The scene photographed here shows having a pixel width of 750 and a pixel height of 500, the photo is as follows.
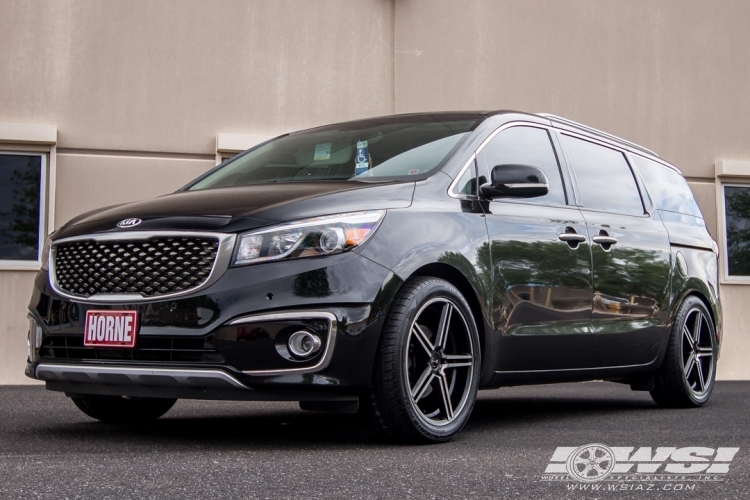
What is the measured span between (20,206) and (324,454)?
819cm

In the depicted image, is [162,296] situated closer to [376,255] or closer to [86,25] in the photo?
[376,255]

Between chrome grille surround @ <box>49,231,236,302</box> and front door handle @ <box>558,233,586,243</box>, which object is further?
front door handle @ <box>558,233,586,243</box>

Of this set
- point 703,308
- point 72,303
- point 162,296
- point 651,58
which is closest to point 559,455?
point 162,296

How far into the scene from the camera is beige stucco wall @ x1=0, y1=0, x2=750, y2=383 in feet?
38.9

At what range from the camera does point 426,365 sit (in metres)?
4.86

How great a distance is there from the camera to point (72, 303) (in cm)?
479

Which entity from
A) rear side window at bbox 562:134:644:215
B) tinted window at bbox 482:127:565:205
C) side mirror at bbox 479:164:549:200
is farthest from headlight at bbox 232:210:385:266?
rear side window at bbox 562:134:644:215

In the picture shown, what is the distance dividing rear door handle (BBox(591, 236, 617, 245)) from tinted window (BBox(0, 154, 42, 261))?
278 inches

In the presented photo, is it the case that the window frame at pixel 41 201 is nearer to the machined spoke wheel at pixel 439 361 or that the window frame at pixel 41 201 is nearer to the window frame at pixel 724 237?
the machined spoke wheel at pixel 439 361

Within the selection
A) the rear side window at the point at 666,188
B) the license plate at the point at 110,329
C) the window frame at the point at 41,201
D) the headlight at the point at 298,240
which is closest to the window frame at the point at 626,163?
the rear side window at the point at 666,188

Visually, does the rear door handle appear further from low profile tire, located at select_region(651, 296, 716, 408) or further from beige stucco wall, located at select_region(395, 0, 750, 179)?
beige stucco wall, located at select_region(395, 0, 750, 179)

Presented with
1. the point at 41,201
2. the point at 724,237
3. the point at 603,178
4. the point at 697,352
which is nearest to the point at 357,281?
the point at 603,178

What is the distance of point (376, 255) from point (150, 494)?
1.55 metres

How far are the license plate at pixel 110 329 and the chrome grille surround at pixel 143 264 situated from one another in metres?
0.06
